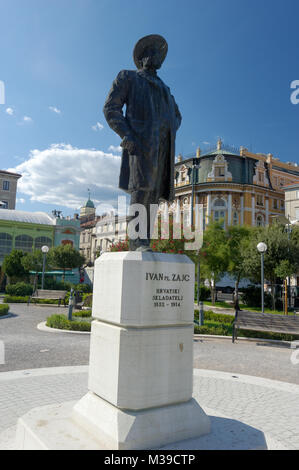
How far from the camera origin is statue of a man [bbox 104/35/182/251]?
4539 mm

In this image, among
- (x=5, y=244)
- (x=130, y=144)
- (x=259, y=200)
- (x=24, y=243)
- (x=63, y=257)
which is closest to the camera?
(x=130, y=144)

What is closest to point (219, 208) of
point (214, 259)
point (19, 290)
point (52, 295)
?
point (214, 259)

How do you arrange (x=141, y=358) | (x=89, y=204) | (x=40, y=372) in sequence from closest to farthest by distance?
(x=141, y=358)
(x=40, y=372)
(x=89, y=204)

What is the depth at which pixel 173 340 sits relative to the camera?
3.96 meters

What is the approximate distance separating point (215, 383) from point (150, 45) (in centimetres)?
606

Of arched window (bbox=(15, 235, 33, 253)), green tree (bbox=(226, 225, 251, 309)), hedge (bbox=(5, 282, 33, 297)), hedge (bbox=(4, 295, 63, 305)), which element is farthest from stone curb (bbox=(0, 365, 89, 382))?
arched window (bbox=(15, 235, 33, 253))

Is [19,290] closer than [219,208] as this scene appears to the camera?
Yes

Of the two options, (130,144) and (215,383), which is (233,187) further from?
(130,144)

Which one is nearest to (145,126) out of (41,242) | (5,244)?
(5,244)

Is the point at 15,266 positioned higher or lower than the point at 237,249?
lower

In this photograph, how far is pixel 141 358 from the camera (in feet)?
12.1

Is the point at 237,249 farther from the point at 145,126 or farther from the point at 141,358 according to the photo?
the point at 141,358

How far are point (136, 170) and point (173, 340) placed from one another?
2188 millimetres

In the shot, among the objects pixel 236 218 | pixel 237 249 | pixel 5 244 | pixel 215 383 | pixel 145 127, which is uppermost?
pixel 236 218
